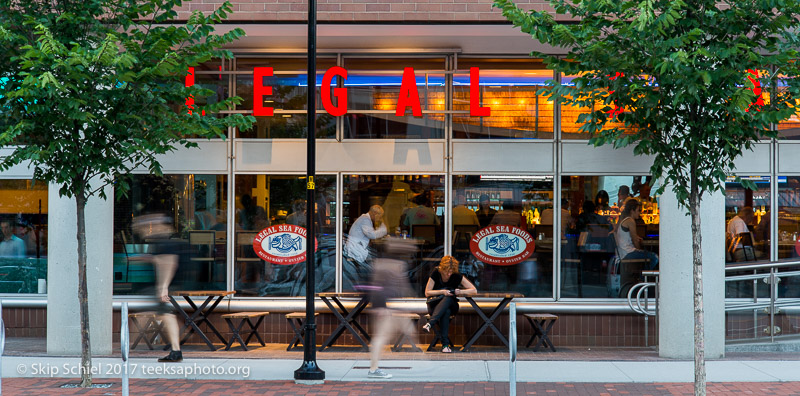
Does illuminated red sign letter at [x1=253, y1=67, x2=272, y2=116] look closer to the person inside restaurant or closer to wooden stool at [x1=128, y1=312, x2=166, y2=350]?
wooden stool at [x1=128, y1=312, x2=166, y2=350]

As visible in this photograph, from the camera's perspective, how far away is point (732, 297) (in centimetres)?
1270

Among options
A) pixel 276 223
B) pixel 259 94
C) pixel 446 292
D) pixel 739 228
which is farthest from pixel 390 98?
pixel 739 228

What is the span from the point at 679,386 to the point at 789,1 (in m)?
4.58

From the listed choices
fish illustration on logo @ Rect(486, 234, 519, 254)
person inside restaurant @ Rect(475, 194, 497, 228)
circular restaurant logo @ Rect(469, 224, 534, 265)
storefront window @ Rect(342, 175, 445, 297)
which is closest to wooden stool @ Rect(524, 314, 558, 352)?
circular restaurant logo @ Rect(469, 224, 534, 265)

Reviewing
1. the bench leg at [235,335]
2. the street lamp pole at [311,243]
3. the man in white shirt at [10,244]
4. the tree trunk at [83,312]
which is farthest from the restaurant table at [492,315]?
the man in white shirt at [10,244]

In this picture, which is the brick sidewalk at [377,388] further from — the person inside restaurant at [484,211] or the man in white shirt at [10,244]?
the man in white shirt at [10,244]

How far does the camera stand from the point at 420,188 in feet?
42.8

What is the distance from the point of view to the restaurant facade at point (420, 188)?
42.4 feet

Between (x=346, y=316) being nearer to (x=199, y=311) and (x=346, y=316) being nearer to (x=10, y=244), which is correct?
(x=199, y=311)

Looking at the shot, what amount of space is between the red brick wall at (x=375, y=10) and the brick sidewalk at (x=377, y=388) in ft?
17.5

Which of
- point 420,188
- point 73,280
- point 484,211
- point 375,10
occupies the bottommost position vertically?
point 73,280

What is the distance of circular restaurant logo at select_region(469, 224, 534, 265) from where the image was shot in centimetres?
1297

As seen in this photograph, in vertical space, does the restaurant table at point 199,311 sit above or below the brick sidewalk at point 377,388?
above

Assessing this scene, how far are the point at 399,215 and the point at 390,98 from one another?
1.96 m
